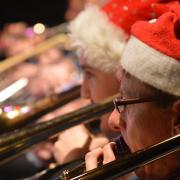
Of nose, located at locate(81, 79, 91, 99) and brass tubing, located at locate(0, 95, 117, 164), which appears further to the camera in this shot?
nose, located at locate(81, 79, 91, 99)

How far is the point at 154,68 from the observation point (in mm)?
936

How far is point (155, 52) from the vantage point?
0.93 meters

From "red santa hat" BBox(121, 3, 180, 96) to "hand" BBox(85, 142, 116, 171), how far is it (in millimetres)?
181

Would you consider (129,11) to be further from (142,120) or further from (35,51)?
(35,51)

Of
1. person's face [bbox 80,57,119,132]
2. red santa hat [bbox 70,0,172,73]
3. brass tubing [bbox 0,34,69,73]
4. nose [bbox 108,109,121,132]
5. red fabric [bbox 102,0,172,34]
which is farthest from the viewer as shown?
brass tubing [bbox 0,34,69,73]

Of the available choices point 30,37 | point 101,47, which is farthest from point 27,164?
point 30,37

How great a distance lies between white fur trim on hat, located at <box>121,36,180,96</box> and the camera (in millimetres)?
915

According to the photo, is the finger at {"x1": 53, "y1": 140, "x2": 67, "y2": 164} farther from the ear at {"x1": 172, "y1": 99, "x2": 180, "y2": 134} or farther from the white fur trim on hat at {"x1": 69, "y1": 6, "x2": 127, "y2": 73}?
the ear at {"x1": 172, "y1": 99, "x2": 180, "y2": 134}

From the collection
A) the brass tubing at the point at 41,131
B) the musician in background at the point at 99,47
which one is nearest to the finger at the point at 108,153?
Result: the brass tubing at the point at 41,131

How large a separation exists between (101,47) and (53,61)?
1.29 meters

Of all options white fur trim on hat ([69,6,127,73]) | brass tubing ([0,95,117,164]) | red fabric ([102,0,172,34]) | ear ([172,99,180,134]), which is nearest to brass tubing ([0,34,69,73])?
white fur trim on hat ([69,6,127,73])

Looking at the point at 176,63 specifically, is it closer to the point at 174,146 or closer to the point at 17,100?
the point at 174,146

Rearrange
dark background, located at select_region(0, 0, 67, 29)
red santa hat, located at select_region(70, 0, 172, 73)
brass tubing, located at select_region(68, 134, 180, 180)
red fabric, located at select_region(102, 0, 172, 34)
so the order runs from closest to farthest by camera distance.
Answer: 1. brass tubing, located at select_region(68, 134, 180, 180)
2. red fabric, located at select_region(102, 0, 172, 34)
3. red santa hat, located at select_region(70, 0, 172, 73)
4. dark background, located at select_region(0, 0, 67, 29)

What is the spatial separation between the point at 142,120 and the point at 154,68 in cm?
12
